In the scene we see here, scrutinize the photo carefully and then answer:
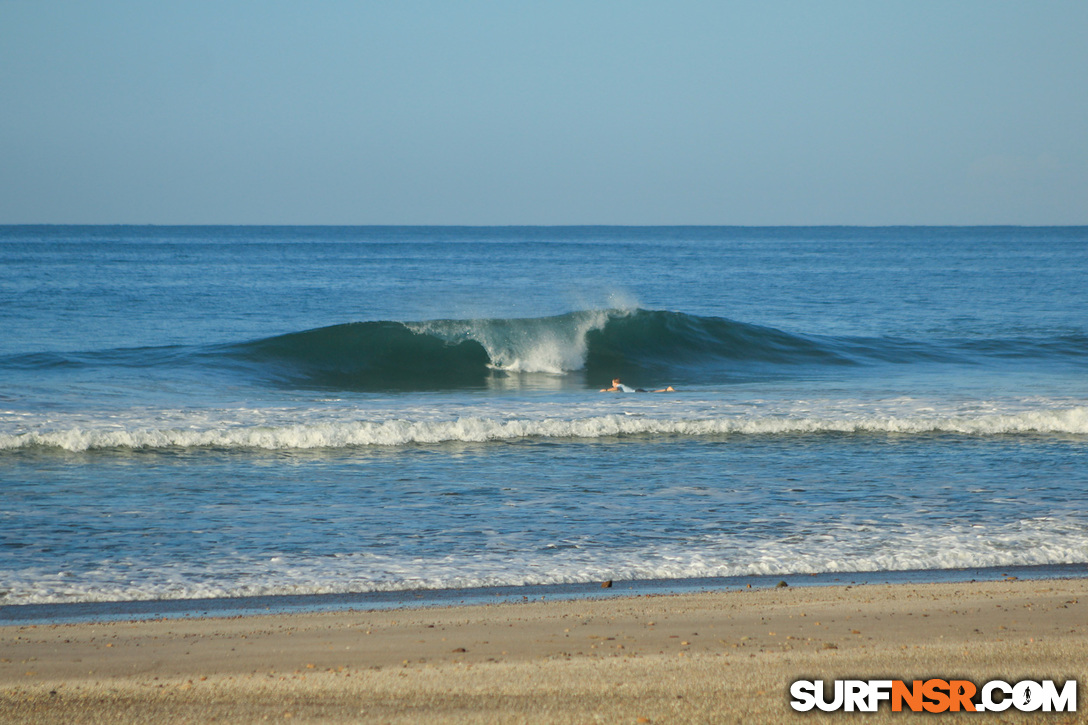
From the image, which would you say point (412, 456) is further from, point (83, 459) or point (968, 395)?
point (968, 395)

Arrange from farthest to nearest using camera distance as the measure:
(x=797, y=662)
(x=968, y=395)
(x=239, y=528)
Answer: (x=968, y=395) → (x=239, y=528) → (x=797, y=662)

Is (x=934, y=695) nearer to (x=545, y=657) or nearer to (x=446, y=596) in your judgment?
Answer: (x=545, y=657)

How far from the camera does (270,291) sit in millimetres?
Result: 39625

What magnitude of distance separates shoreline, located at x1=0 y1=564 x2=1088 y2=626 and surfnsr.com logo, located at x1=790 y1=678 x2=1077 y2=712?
1.62 m

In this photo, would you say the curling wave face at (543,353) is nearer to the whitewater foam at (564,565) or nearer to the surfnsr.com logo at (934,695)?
the whitewater foam at (564,565)

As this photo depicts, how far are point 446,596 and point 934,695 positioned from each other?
9.22 ft

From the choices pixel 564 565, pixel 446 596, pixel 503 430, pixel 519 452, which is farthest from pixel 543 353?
pixel 446 596

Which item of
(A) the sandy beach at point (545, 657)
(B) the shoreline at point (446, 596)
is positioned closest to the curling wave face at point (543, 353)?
(B) the shoreline at point (446, 596)

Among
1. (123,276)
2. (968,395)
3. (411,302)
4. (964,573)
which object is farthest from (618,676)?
(123,276)

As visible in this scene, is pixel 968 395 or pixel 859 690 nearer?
→ pixel 859 690

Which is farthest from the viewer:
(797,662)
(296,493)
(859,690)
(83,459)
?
(83,459)

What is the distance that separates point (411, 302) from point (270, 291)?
7.40 m

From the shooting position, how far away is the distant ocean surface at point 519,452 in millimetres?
6215

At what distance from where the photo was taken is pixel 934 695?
12.6ft
